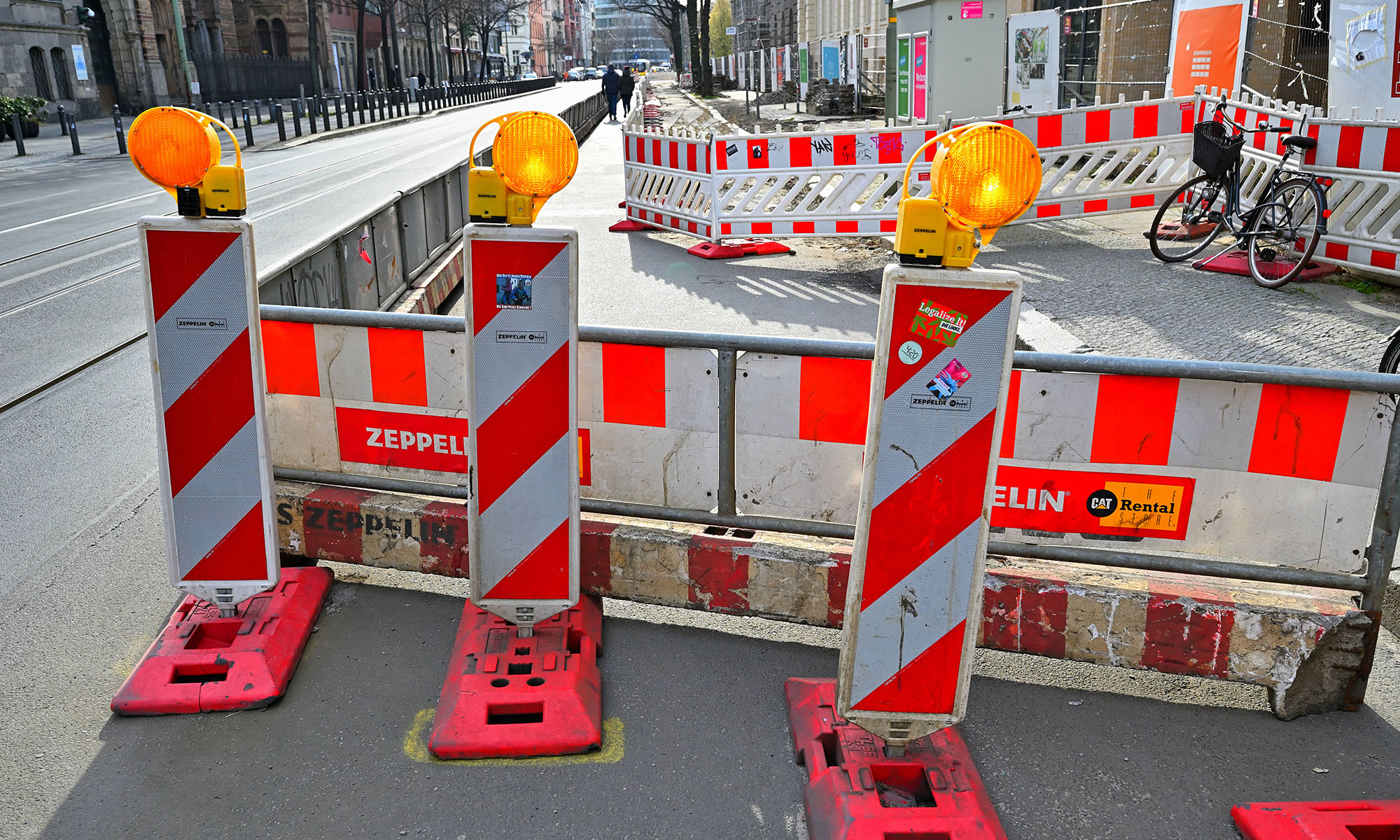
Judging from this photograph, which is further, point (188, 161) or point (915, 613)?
point (188, 161)

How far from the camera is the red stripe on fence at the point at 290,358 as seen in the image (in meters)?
4.28

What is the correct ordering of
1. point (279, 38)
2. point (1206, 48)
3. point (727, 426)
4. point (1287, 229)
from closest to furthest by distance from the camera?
point (727, 426) < point (1287, 229) < point (1206, 48) < point (279, 38)

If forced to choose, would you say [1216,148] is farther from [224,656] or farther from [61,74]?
[61,74]

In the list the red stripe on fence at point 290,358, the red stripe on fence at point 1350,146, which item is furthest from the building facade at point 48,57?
the red stripe on fence at point 1350,146

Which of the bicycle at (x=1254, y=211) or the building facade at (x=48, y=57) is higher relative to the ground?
the building facade at (x=48, y=57)

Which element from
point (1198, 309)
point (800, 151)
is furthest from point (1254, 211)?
point (800, 151)

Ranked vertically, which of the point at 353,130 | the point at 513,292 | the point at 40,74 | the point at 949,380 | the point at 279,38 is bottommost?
the point at 949,380

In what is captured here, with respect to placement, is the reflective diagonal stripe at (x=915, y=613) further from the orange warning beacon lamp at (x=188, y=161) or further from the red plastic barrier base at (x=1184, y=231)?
the red plastic barrier base at (x=1184, y=231)

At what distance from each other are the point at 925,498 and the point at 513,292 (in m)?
1.57

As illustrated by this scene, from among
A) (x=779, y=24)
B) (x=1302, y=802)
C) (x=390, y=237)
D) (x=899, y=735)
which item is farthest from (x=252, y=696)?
(x=779, y=24)

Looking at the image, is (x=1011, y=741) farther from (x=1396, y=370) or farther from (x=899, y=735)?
(x=1396, y=370)

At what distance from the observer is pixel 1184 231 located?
36.9 feet

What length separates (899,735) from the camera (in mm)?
3105

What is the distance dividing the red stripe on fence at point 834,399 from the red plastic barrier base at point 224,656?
2.09 meters
